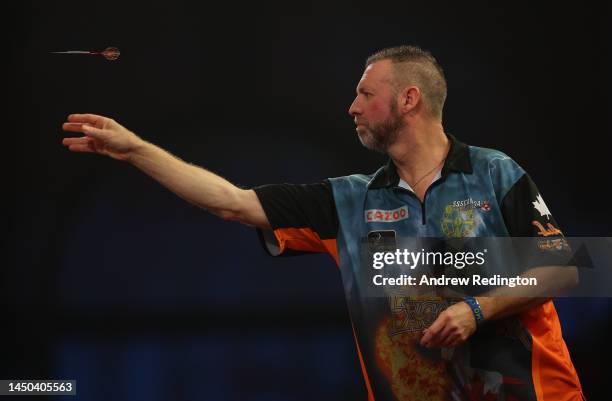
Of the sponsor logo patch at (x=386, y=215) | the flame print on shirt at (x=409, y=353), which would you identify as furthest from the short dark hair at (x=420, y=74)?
the flame print on shirt at (x=409, y=353)

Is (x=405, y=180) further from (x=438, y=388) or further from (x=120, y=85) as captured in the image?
(x=120, y=85)

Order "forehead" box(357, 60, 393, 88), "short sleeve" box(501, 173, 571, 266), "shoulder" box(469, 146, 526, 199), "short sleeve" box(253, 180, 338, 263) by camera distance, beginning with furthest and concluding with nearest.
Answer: "forehead" box(357, 60, 393, 88)
"short sleeve" box(253, 180, 338, 263)
"shoulder" box(469, 146, 526, 199)
"short sleeve" box(501, 173, 571, 266)

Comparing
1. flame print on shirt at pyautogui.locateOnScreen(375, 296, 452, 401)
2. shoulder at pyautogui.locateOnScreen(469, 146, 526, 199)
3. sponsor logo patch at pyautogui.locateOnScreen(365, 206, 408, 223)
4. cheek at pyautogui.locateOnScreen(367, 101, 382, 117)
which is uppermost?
cheek at pyautogui.locateOnScreen(367, 101, 382, 117)

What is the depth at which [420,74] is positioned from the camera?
7.50ft

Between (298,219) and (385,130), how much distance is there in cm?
37

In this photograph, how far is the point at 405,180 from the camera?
2.20 meters

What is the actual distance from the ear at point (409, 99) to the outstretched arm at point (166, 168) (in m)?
0.52

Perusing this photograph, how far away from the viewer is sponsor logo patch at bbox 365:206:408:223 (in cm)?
214

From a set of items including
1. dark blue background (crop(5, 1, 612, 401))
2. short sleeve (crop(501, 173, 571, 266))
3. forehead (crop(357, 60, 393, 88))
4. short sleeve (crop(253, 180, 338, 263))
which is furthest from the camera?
dark blue background (crop(5, 1, 612, 401))

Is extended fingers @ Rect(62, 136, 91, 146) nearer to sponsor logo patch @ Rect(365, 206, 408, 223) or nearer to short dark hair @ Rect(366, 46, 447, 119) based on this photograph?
sponsor logo patch @ Rect(365, 206, 408, 223)

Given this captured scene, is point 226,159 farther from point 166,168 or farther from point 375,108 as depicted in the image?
point 166,168

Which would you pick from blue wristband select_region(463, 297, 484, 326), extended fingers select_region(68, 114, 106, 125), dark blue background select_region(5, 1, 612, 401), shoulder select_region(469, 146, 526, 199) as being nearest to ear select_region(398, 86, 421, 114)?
shoulder select_region(469, 146, 526, 199)

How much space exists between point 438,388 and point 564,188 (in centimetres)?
131

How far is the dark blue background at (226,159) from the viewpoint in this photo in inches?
112
